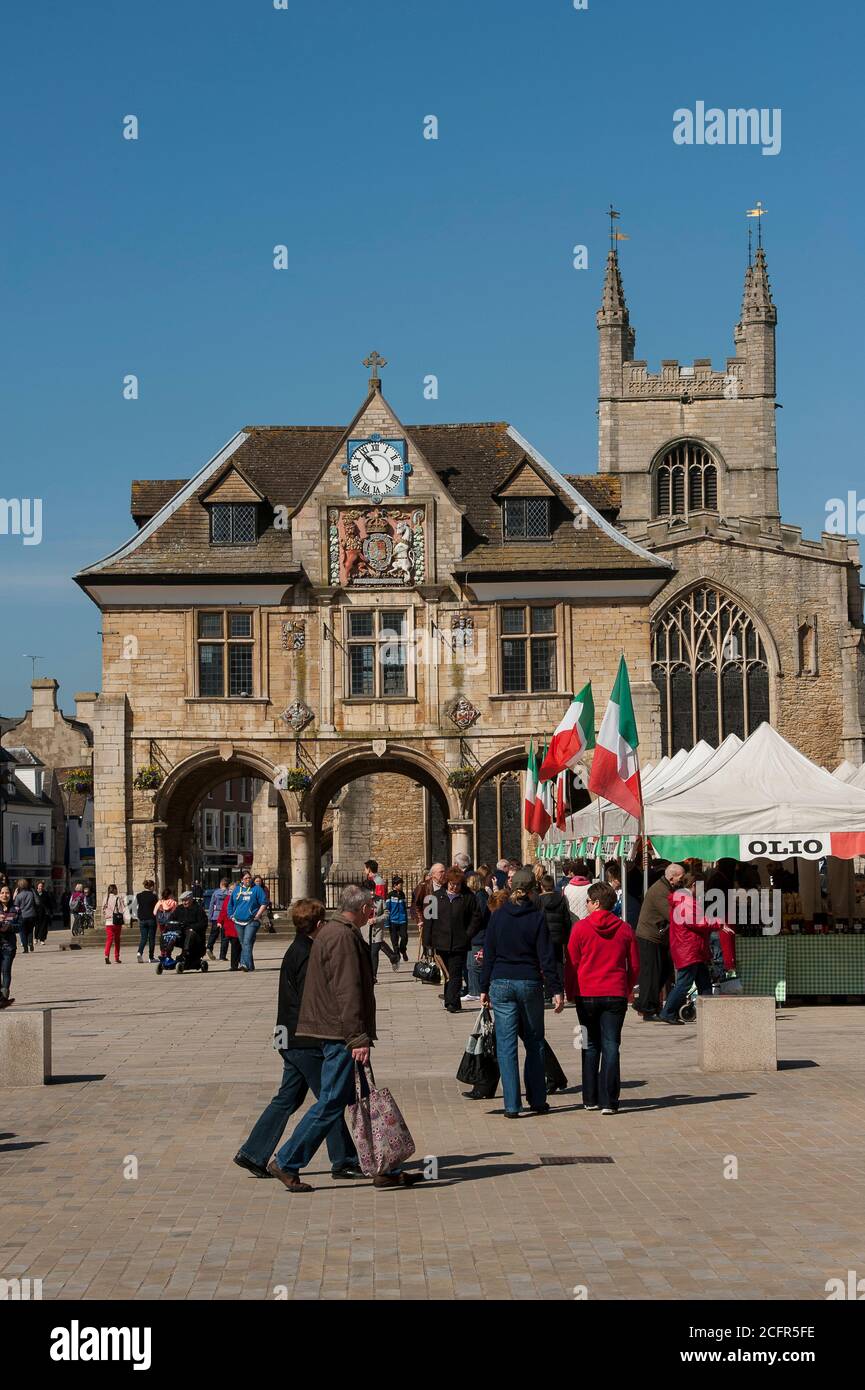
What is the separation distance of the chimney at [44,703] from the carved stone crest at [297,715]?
176ft

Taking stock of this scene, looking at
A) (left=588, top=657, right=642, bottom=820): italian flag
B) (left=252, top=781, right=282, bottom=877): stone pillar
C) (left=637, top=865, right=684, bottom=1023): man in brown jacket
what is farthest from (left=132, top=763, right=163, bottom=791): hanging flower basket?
(left=637, top=865, right=684, bottom=1023): man in brown jacket

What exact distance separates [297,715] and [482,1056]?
28310 millimetres

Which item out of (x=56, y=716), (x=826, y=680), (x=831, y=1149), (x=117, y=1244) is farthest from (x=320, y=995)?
(x=56, y=716)

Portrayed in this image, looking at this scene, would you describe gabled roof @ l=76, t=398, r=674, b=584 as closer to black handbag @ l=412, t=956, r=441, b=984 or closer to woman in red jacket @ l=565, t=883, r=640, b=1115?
black handbag @ l=412, t=956, r=441, b=984

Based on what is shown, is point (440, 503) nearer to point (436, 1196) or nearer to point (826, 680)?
point (826, 680)

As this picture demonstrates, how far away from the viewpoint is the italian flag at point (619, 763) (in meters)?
22.3

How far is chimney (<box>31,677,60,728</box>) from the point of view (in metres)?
94.1

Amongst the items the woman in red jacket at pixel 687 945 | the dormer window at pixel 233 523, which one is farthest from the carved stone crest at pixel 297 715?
the woman in red jacket at pixel 687 945

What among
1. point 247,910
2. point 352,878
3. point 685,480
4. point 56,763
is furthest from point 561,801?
point 56,763

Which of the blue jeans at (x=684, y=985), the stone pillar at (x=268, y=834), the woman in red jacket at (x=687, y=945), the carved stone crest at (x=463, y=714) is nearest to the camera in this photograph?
the woman in red jacket at (x=687, y=945)

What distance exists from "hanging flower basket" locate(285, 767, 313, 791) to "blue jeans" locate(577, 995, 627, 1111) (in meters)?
28.3

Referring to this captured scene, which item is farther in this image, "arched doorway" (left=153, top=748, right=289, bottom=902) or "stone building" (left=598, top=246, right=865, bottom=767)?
"stone building" (left=598, top=246, right=865, bottom=767)

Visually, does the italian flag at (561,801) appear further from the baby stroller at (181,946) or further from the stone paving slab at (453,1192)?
the stone paving slab at (453,1192)

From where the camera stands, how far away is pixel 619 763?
891 inches
